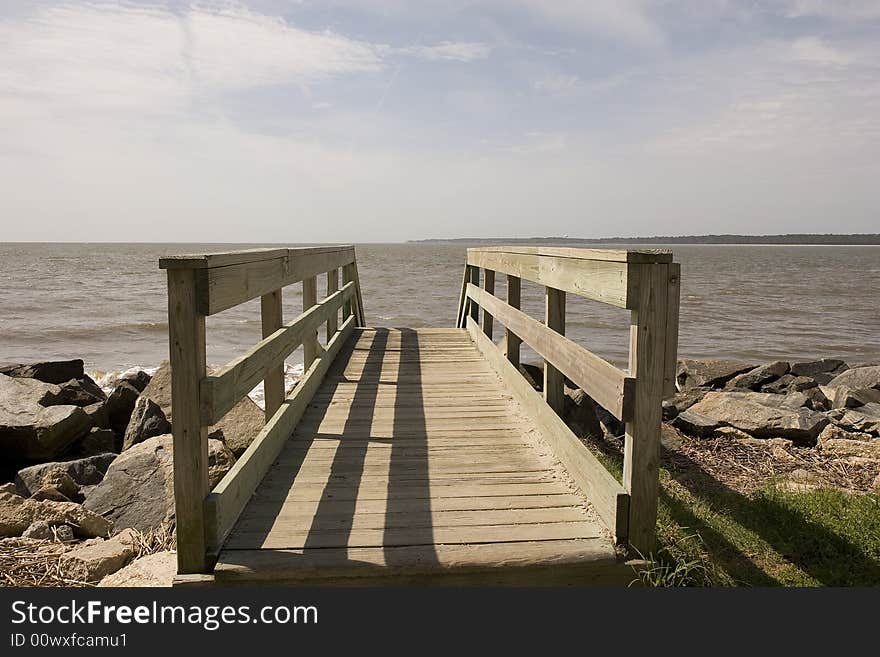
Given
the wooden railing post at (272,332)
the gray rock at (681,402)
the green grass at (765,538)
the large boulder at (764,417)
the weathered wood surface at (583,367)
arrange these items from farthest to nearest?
the gray rock at (681,402)
the large boulder at (764,417)
the wooden railing post at (272,332)
the green grass at (765,538)
the weathered wood surface at (583,367)

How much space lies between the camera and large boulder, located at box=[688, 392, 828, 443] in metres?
6.12

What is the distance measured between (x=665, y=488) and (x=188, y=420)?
3.24 m

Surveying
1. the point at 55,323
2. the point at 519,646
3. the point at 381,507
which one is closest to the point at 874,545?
the point at 519,646

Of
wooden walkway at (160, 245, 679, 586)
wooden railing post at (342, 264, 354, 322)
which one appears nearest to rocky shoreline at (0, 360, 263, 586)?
wooden walkway at (160, 245, 679, 586)

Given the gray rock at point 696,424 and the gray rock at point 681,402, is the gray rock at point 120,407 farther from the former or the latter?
the gray rock at point 681,402

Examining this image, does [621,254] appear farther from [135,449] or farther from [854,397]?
[854,397]

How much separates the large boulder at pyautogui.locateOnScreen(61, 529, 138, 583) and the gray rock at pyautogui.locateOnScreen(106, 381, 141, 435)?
173 inches

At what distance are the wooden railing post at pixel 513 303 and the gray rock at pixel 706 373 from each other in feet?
17.4

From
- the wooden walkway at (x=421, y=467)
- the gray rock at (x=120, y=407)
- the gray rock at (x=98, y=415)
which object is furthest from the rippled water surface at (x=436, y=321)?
the wooden walkway at (x=421, y=467)

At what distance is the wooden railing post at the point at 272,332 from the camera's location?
4.25m

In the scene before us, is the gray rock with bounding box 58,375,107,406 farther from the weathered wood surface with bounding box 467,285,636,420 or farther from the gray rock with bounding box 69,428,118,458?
the weathered wood surface with bounding box 467,285,636,420

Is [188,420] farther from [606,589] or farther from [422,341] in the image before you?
[422,341]

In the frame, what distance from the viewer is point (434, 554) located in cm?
290

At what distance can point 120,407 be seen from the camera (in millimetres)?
8141
